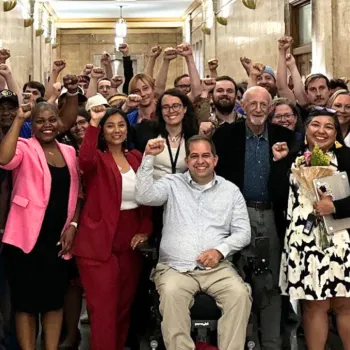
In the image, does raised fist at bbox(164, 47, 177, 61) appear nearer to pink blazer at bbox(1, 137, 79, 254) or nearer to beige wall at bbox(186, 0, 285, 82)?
pink blazer at bbox(1, 137, 79, 254)

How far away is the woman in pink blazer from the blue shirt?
1.20 m

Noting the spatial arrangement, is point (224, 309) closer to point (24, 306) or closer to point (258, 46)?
point (24, 306)

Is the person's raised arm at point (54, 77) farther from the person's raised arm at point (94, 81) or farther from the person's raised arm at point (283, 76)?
the person's raised arm at point (283, 76)

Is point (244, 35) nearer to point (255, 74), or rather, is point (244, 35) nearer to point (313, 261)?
point (255, 74)

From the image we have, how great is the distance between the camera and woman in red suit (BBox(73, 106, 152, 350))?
15.9 feet

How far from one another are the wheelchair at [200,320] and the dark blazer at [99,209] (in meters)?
0.26

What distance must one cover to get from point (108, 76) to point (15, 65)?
244 inches

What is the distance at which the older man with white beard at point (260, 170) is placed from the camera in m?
5.20

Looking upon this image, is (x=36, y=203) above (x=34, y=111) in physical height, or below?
below

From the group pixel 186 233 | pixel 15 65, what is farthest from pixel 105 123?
pixel 15 65

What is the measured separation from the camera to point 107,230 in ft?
16.0

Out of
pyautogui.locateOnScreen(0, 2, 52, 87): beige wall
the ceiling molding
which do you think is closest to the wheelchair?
pyautogui.locateOnScreen(0, 2, 52, 87): beige wall

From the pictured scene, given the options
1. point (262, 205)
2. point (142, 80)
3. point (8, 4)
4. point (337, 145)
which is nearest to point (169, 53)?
point (142, 80)

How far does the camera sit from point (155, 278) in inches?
191
